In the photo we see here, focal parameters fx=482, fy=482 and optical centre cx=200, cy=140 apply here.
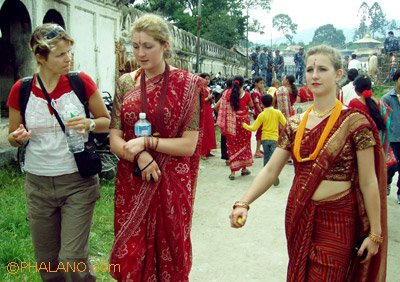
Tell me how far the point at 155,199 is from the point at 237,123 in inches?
228

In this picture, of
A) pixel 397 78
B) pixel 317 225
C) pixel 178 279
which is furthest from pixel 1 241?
pixel 397 78

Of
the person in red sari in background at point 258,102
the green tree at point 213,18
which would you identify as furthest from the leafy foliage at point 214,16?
the person in red sari in background at point 258,102

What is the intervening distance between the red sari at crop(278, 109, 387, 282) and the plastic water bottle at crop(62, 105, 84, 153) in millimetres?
1288

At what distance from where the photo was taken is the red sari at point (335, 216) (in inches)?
96.6

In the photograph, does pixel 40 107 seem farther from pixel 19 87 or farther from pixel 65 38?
pixel 65 38

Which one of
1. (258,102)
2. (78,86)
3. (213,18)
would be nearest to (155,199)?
(78,86)

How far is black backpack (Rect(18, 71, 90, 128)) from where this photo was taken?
2.89 meters

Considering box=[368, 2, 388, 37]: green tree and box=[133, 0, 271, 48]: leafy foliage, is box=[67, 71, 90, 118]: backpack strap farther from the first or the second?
box=[368, 2, 388, 37]: green tree

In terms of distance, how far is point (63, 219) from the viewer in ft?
9.55

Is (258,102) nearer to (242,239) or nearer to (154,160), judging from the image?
(242,239)
